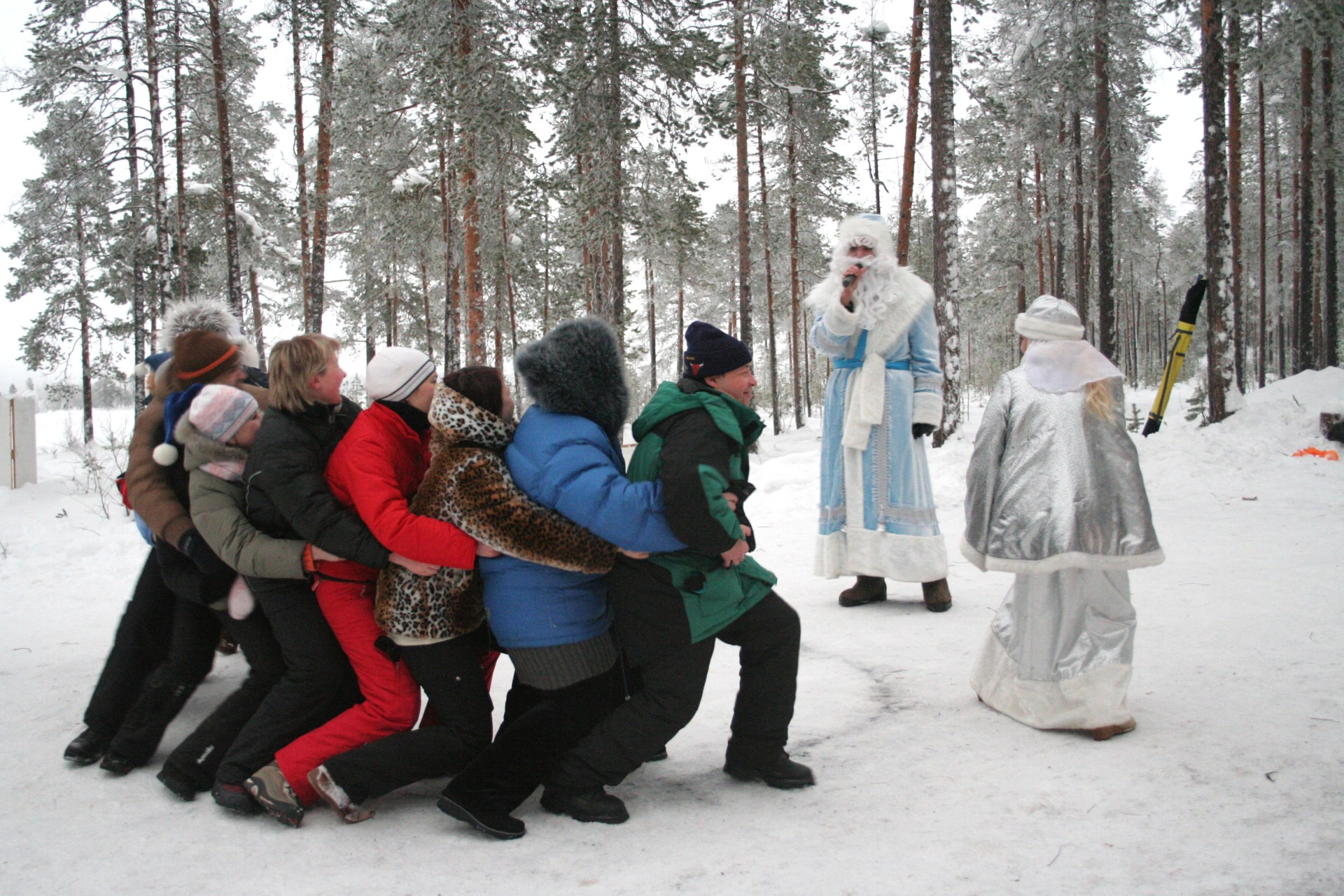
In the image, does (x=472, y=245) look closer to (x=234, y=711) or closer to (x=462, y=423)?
(x=234, y=711)

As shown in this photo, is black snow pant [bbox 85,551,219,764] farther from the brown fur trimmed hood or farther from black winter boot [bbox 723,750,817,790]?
black winter boot [bbox 723,750,817,790]

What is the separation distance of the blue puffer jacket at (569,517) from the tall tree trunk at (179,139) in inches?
556

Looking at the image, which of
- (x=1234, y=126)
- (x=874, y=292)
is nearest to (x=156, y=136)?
(x=874, y=292)

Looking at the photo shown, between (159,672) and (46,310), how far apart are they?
2549 centimetres

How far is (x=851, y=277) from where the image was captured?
5312 millimetres

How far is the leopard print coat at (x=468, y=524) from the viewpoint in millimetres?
2820

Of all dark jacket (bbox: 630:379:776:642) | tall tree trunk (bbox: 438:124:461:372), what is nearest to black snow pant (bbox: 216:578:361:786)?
dark jacket (bbox: 630:379:776:642)

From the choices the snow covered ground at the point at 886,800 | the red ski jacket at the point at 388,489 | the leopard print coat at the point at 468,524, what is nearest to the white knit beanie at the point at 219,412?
the red ski jacket at the point at 388,489

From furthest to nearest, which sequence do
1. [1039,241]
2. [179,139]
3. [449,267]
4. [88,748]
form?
[1039,241], [449,267], [179,139], [88,748]

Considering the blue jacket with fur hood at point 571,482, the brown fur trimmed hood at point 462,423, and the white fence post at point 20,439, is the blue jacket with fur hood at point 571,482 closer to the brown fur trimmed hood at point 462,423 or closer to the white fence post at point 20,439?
the brown fur trimmed hood at point 462,423

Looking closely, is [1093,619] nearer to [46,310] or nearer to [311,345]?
[311,345]

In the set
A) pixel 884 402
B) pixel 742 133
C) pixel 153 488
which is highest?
pixel 742 133

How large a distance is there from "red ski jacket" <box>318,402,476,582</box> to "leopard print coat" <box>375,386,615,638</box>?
76 millimetres

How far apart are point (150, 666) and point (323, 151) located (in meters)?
15.2
